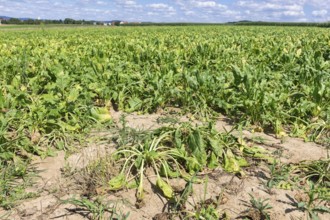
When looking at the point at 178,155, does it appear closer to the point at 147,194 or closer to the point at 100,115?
the point at 147,194

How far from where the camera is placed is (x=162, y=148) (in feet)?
9.54

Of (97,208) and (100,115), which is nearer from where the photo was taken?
(97,208)

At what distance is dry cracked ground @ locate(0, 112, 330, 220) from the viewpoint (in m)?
2.24

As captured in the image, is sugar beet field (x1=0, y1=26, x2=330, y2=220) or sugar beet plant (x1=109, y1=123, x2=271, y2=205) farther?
sugar beet plant (x1=109, y1=123, x2=271, y2=205)

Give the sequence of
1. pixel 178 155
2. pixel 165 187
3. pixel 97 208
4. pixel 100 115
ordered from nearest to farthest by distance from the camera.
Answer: pixel 97 208, pixel 165 187, pixel 178 155, pixel 100 115

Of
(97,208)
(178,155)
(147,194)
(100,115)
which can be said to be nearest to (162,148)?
(178,155)

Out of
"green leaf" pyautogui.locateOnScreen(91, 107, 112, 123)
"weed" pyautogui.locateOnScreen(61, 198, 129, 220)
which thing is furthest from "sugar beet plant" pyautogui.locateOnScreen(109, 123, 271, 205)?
"green leaf" pyautogui.locateOnScreen(91, 107, 112, 123)

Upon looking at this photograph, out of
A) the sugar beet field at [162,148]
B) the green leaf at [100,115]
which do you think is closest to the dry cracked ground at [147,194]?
the sugar beet field at [162,148]

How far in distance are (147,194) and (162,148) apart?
546 mm

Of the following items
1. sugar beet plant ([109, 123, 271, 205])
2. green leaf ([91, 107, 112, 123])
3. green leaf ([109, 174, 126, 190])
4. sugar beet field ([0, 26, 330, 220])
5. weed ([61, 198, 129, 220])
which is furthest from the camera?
green leaf ([91, 107, 112, 123])

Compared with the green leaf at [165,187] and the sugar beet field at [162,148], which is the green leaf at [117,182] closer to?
the sugar beet field at [162,148]

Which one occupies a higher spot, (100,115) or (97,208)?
(100,115)

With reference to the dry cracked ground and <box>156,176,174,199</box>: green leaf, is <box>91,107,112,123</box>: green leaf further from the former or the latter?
<box>156,176,174,199</box>: green leaf

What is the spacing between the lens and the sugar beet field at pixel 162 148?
2.31 metres
